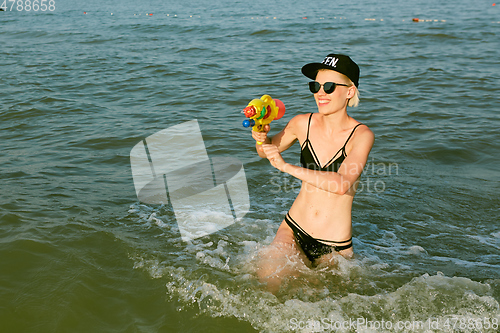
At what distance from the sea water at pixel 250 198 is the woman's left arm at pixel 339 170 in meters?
1.02

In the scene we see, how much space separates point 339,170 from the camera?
12.8 feet

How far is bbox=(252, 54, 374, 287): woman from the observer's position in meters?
3.92

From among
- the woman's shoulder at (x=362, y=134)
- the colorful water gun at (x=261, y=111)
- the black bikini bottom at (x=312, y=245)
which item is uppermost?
the colorful water gun at (x=261, y=111)

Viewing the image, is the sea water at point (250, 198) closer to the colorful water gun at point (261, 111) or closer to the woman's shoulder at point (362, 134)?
the woman's shoulder at point (362, 134)

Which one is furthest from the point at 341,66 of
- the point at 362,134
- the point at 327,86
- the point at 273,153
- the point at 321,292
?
the point at 321,292

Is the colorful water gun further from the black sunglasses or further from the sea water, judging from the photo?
the sea water

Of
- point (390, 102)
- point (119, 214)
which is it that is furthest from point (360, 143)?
point (390, 102)

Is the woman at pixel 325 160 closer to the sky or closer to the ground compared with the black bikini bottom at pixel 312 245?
closer to the sky

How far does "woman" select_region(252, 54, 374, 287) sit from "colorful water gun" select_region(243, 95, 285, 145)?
12cm

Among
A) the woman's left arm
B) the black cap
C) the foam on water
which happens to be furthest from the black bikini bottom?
the black cap

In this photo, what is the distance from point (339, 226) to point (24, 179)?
4763 mm

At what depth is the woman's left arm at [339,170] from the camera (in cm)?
368

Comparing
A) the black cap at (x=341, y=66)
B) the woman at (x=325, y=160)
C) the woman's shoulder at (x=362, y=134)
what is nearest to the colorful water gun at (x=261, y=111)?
the woman at (x=325, y=160)

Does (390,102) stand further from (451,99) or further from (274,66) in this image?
(274,66)
